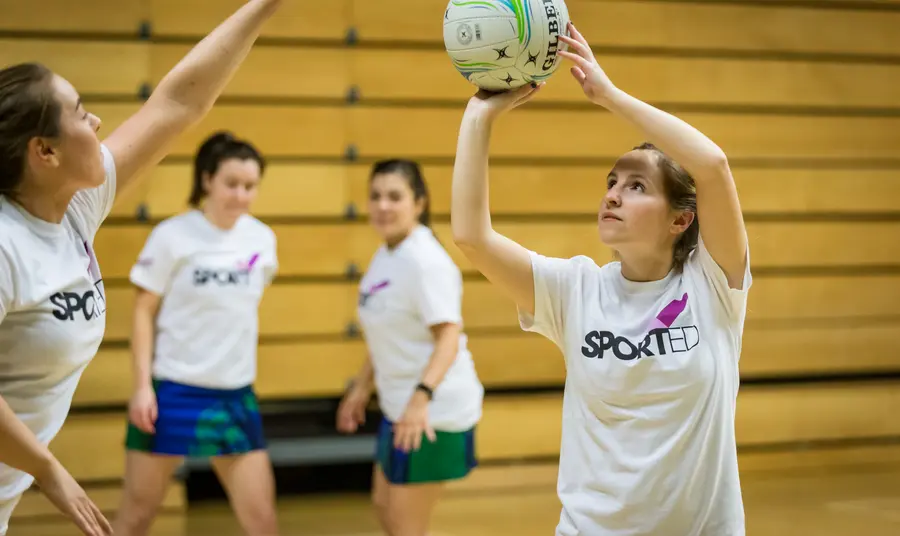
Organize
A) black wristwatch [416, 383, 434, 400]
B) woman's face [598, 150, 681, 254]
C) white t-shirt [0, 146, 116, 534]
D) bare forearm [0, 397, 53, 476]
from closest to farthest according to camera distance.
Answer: bare forearm [0, 397, 53, 476]
white t-shirt [0, 146, 116, 534]
woman's face [598, 150, 681, 254]
black wristwatch [416, 383, 434, 400]

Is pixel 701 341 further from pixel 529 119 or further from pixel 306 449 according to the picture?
pixel 529 119

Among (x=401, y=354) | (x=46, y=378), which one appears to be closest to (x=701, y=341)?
(x=46, y=378)

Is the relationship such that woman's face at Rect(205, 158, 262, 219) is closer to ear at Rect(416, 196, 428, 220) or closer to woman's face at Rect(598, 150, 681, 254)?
ear at Rect(416, 196, 428, 220)

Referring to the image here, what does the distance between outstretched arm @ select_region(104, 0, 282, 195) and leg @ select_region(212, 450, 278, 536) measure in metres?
1.75

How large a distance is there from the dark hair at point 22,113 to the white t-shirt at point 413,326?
1835mm

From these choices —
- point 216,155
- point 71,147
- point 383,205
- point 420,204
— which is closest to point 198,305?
point 216,155

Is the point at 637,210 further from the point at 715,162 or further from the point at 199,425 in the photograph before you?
the point at 199,425

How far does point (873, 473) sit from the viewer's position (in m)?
5.85

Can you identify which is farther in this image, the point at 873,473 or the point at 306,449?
the point at 873,473

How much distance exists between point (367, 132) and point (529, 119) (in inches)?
38.2

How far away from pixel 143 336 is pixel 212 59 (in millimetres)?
1829

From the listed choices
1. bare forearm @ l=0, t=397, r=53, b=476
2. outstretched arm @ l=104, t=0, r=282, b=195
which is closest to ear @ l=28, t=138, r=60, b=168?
outstretched arm @ l=104, t=0, r=282, b=195

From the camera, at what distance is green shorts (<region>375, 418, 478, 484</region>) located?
3.44 meters

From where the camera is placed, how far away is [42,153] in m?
1.89
